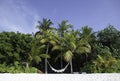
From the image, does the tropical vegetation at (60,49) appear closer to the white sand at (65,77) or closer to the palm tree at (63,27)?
the palm tree at (63,27)

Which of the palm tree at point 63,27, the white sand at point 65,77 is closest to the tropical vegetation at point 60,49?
the palm tree at point 63,27

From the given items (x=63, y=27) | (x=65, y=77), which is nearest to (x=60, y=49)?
(x=63, y=27)

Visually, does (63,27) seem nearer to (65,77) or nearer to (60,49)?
(60,49)

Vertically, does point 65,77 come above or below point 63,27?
below

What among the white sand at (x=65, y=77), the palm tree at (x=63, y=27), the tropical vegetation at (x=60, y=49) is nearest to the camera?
the white sand at (x=65, y=77)

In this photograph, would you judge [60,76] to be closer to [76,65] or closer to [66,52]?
[66,52]

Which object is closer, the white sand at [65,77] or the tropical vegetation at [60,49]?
the white sand at [65,77]

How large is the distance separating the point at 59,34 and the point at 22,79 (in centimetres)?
1715

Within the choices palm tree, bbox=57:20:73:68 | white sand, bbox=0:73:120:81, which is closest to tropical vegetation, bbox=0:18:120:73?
palm tree, bbox=57:20:73:68

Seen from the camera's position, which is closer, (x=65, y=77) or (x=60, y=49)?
(x=65, y=77)

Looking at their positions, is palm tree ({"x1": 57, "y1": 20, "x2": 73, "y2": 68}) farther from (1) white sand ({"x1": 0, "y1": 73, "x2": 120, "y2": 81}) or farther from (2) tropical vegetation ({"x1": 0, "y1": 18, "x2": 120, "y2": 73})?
(1) white sand ({"x1": 0, "y1": 73, "x2": 120, "y2": 81})

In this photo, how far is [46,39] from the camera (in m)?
34.2

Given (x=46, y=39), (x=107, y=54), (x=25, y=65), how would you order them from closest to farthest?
1. (x=107, y=54)
2. (x=25, y=65)
3. (x=46, y=39)

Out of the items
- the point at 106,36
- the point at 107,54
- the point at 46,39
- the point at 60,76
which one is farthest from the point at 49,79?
the point at 106,36
